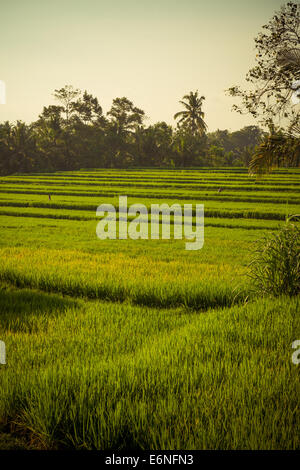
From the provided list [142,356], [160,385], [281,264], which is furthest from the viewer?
[281,264]

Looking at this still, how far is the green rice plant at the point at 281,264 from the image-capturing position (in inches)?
189

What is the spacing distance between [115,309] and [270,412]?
319 centimetres

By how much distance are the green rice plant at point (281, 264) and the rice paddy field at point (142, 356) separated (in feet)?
0.84

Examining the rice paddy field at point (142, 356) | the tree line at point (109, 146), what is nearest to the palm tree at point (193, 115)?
the tree line at point (109, 146)

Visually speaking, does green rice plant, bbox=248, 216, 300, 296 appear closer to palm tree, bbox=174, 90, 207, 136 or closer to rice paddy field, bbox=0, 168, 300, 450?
rice paddy field, bbox=0, 168, 300, 450

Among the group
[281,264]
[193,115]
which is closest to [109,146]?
[193,115]

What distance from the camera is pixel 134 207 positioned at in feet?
62.9

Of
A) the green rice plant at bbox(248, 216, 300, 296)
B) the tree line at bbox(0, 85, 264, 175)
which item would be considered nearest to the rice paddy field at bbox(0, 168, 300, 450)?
the green rice plant at bbox(248, 216, 300, 296)

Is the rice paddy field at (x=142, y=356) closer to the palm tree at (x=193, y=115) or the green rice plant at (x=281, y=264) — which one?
the green rice plant at (x=281, y=264)

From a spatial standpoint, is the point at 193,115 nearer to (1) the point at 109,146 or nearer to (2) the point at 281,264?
(1) the point at 109,146

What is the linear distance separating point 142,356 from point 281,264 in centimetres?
266

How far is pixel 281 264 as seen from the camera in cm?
484

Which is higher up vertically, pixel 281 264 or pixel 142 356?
pixel 281 264

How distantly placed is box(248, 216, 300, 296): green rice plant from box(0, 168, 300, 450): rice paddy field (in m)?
0.26
